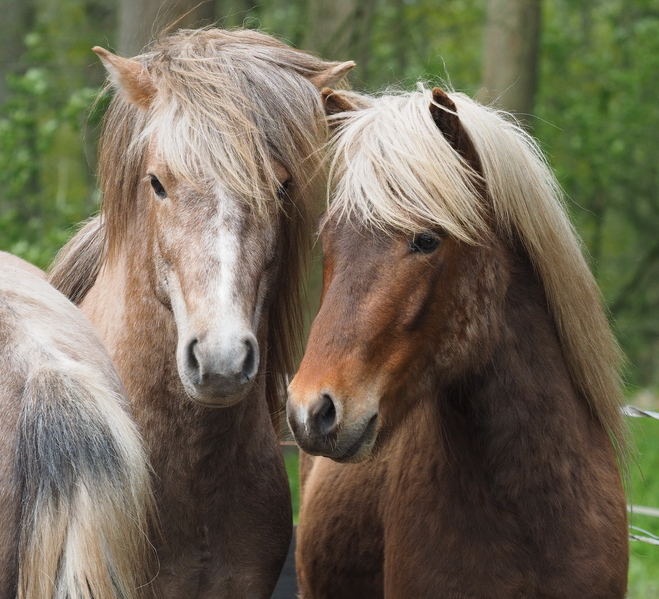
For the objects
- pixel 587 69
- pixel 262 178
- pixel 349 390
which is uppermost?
pixel 262 178

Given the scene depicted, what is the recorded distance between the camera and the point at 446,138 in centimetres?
261

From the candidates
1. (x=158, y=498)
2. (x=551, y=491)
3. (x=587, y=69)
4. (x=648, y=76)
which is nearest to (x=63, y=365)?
(x=158, y=498)

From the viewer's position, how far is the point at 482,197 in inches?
104

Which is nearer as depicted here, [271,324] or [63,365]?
[63,365]

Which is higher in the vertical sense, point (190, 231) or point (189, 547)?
point (190, 231)

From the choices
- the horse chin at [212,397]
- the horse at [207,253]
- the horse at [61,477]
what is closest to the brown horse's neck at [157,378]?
the horse at [207,253]

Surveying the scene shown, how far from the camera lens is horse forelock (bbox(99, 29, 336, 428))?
258cm

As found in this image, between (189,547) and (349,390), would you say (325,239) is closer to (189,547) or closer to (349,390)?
(349,390)

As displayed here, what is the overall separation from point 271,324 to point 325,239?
0.56 meters

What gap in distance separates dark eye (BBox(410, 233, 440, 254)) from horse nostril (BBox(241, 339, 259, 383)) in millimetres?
543

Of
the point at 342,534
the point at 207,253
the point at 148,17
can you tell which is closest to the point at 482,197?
the point at 207,253

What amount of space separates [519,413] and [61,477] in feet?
4.64

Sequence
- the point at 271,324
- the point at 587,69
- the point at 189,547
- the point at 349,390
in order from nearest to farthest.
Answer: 1. the point at 349,390
2. the point at 189,547
3. the point at 271,324
4. the point at 587,69

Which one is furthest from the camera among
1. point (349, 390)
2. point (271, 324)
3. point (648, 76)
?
point (648, 76)
